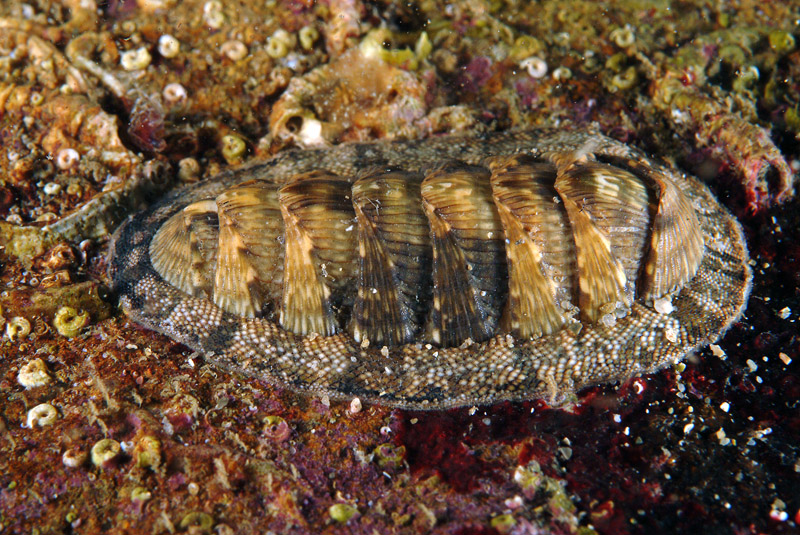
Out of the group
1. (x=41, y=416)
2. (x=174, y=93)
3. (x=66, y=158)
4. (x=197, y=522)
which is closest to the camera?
(x=197, y=522)

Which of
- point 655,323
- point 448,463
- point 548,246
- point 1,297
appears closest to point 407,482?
point 448,463

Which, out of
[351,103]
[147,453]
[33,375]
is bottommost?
[147,453]

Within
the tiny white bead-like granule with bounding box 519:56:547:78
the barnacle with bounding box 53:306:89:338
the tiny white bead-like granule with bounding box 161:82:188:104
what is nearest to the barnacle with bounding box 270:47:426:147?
the tiny white bead-like granule with bounding box 161:82:188:104

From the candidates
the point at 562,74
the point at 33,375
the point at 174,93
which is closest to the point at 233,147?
the point at 174,93

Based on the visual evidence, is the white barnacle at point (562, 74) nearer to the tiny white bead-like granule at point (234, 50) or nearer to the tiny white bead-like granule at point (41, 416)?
the tiny white bead-like granule at point (234, 50)

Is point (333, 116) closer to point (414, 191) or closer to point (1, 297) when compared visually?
point (414, 191)

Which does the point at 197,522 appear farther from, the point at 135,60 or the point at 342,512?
the point at 135,60

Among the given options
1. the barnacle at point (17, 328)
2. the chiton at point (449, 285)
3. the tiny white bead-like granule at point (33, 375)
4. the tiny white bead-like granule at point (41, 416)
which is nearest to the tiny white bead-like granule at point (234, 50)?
the chiton at point (449, 285)
